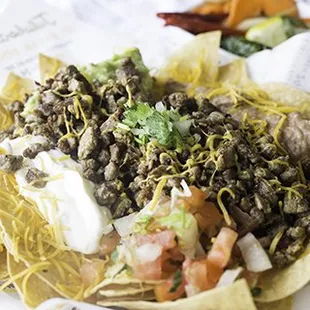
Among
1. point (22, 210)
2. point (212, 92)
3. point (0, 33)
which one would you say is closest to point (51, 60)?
point (0, 33)

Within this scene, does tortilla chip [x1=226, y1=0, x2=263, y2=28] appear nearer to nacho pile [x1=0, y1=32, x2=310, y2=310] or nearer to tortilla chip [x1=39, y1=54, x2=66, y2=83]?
tortilla chip [x1=39, y1=54, x2=66, y2=83]

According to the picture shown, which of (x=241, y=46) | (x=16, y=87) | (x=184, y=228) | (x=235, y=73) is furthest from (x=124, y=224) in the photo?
(x=241, y=46)

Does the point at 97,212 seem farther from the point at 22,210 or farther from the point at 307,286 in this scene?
the point at 307,286

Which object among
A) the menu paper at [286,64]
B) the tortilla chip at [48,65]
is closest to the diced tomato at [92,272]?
the tortilla chip at [48,65]

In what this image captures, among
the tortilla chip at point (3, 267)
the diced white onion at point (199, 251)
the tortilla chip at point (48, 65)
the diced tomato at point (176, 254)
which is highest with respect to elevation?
the tortilla chip at point (48, 65)

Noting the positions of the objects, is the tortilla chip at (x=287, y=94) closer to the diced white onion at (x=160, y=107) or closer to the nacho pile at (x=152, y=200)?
the nacho pile at (x=152, y=200)
